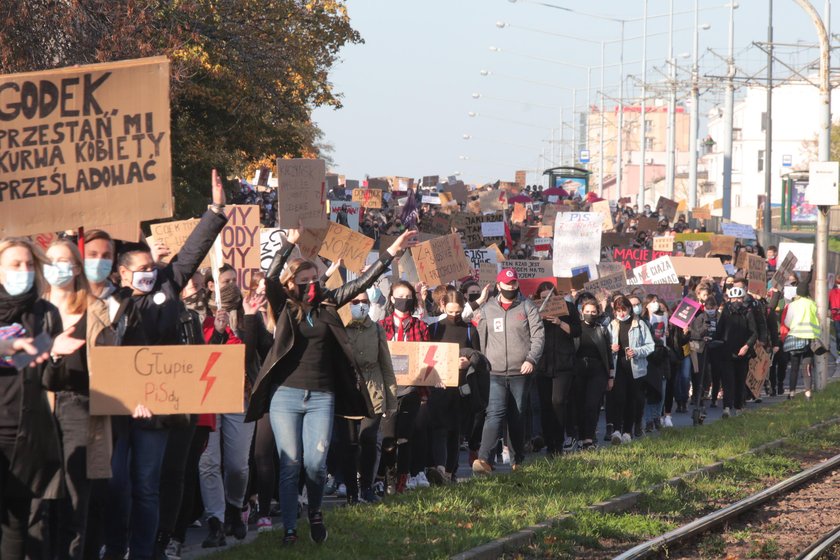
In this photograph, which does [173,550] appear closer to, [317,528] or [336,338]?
[317,528]

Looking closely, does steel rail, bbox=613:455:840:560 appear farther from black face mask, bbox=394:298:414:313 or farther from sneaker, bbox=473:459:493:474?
black face mask, bbox=394:298:414:313

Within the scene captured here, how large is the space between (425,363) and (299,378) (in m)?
3.17

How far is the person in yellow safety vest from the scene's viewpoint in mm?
22688

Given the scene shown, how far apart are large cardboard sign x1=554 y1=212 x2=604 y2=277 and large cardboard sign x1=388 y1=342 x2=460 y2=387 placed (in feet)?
31.4

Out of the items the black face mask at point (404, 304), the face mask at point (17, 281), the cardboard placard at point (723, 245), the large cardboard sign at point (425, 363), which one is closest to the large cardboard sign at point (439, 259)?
the black face mask at point (404, 304)

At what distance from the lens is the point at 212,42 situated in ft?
92.2

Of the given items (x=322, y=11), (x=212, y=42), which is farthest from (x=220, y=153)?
(x=322, y=11)

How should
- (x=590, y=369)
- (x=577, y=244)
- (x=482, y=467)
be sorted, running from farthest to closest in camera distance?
1. (x=577, y=244)
2. (x=590, y=369)
3. (x=482, y=467)

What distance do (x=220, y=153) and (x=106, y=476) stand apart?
2449 centimetres

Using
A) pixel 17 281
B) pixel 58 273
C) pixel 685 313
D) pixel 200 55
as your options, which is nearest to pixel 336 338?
pixel 58 273

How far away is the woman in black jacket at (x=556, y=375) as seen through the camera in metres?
15.3

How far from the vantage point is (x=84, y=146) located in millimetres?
8148

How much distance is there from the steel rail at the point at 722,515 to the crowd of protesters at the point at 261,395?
6.72 ft

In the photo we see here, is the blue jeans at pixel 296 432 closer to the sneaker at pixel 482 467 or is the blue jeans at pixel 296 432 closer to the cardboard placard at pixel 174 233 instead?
the sneaker at pixel 482 467
